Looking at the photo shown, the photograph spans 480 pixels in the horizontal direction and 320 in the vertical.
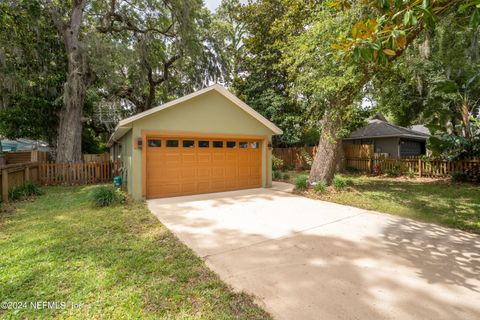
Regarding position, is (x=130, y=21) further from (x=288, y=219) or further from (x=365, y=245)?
(x=365, y=245)

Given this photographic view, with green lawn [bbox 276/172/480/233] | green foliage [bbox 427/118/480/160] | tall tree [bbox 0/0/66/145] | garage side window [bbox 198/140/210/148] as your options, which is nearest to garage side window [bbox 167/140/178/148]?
garage side window [bbox 198/140/210/148]

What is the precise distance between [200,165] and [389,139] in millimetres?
13990

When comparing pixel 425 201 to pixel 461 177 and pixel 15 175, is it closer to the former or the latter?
pixel 461 177

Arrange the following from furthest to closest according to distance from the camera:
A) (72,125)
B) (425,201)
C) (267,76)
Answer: (267,76) → (72,125) → (425,201)

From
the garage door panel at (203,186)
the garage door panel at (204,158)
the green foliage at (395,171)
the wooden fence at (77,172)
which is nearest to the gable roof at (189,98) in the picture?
the garage door panel at (204,158)

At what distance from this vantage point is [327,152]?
872 cm

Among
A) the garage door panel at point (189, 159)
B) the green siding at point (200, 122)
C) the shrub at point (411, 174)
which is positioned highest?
the green siding at point (200, 122)

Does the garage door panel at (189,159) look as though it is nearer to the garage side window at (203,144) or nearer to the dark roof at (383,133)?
the garage side window at (203,144)

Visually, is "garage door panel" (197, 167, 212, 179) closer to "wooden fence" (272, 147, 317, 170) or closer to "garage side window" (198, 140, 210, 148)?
"garage side window" (198, 140, 210, 148)

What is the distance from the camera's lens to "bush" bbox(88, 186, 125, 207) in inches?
247

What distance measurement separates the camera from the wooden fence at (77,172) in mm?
9805

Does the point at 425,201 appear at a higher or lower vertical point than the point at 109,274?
higher

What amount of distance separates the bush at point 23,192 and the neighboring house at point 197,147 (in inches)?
115

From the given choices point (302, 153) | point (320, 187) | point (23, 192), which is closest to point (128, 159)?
point (23, 192)
